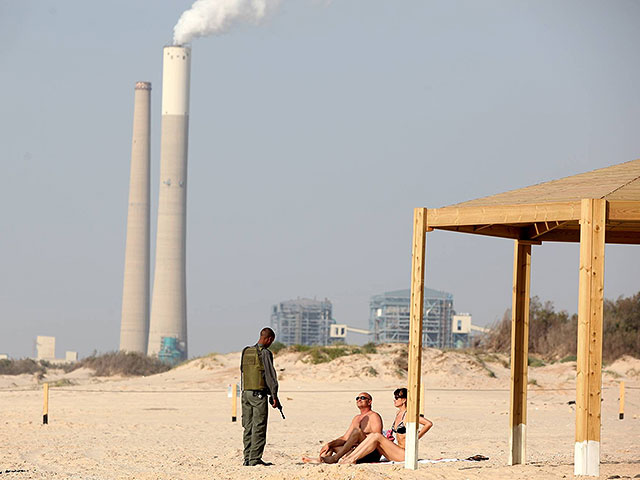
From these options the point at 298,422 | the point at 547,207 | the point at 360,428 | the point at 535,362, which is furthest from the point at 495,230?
the point at 535,362

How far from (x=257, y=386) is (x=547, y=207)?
398cm

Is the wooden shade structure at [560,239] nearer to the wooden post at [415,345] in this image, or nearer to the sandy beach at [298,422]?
the wooden post at [415,345]

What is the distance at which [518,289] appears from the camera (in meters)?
13.5

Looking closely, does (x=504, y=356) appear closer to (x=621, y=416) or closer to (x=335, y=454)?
(x=621, y=416)

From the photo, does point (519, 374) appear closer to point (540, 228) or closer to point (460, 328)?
point (540, 228)

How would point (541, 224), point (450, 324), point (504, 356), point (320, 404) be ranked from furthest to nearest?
point (450, 324) < point (504, 356) < point (320, 404) < point (541, 224)

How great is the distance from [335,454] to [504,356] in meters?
29.6

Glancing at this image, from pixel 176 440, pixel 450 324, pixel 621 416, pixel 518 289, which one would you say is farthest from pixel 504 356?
pixel 450 324

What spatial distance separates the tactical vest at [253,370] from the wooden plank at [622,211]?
4.32 metres

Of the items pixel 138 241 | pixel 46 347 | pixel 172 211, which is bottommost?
pixel 46 347

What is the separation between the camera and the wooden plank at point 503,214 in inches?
446

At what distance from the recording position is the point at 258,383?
42.5 ft

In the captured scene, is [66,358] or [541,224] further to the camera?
[66,358]

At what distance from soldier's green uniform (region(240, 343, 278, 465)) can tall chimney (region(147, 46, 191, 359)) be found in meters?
62.0
